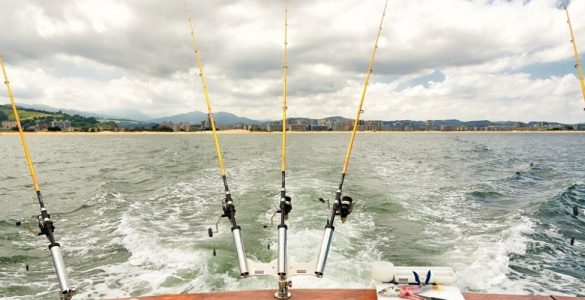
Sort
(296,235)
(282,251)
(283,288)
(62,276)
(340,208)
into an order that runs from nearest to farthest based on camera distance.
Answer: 1. (62,276)
2. (283,288)
3. (282,251)
4. (340,208)
5. (296,235)

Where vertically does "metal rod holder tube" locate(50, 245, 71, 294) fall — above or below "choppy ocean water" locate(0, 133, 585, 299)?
above

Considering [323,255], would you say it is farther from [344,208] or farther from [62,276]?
[62,276]

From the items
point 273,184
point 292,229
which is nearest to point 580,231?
point 292,229

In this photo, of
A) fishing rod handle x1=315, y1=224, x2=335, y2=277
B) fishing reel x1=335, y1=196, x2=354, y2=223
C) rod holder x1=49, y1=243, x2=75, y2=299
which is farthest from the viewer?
fishing reel x1=335, y1=196, x2=354, y2=223

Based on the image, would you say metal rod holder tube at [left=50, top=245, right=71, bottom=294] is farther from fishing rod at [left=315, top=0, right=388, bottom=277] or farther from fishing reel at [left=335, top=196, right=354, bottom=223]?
fishing reel at [left=335, top=196, right=354, bottom=223]

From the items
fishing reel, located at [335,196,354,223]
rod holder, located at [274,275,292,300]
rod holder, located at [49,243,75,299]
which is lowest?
rod holder, located at [274,275,292,300]

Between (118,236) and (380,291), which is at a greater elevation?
(380,291)

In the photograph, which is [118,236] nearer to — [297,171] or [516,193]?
[297,171]

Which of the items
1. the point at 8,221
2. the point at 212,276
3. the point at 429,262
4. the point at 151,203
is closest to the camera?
the point at 212,276

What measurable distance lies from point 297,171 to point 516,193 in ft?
48.1

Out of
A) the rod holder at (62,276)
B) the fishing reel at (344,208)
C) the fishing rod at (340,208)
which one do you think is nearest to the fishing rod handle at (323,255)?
the fishing rod at (340,208)

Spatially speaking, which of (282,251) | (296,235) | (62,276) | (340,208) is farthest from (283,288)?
(296,235)

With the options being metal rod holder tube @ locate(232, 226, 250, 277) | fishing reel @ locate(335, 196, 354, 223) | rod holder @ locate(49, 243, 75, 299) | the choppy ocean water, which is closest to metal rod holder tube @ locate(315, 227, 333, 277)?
fishing reel @ locate(335, 196, 354, 223)

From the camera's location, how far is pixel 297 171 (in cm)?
2933
